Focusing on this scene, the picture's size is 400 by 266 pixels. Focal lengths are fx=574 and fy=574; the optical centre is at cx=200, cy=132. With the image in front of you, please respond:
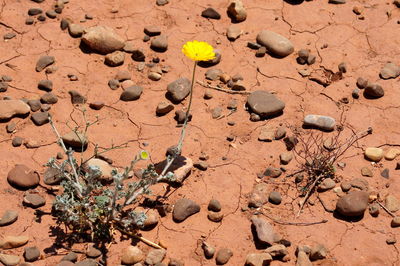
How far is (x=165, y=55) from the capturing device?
5434mm

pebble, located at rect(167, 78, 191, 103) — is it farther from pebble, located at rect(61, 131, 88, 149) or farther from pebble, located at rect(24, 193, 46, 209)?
pebble, located at rect(24, 193, 46, 209)

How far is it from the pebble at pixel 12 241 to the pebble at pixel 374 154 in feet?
8.71

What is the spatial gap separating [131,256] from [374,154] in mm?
2085

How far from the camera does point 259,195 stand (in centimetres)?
428

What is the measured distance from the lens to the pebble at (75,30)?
5500 mm

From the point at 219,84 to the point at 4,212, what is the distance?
7.14 feet

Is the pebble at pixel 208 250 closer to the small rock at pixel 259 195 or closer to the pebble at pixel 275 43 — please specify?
the small rock at pixel 259 195

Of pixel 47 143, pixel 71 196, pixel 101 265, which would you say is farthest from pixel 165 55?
pixel 101 265

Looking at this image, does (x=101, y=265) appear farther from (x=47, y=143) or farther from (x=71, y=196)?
(x=47, y=143)

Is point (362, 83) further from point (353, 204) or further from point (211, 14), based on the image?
point (211, 14)

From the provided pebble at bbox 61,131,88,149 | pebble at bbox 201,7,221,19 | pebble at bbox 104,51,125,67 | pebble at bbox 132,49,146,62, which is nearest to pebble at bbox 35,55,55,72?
pebble at bbox 104,51,125,67

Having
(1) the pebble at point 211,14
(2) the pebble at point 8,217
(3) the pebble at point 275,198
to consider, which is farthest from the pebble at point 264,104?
(2) the pebble at point 8,217

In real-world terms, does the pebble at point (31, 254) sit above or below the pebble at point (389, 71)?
below

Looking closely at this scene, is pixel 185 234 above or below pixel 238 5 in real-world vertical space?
below
